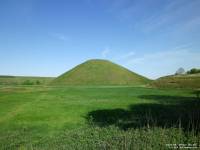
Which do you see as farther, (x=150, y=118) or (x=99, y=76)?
(x=99, y=76)

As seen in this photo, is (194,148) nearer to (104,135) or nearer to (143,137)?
(143,137)

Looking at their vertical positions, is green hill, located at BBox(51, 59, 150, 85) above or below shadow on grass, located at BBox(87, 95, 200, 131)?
above

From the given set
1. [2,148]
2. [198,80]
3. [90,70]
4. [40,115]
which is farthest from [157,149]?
[90,70]

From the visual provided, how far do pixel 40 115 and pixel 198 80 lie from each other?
189 ft

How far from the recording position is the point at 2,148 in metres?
11.6

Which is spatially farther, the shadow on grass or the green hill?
the green hill

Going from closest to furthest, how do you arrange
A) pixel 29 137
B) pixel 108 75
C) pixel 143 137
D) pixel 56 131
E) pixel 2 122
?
pixel 143 137, pixel 29 137, pixel 56 131, pixel 2 122, pixel 108 75

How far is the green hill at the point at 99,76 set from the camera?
11269 centimetres

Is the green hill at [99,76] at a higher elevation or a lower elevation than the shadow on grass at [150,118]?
higher

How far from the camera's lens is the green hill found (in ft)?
370

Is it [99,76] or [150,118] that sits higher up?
[99,76]

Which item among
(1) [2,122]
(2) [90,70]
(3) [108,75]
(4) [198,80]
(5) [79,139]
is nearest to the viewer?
(5) [79,139]

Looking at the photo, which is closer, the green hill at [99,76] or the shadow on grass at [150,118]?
the shadow on grass at [150,118]

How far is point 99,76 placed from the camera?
4732 inches
